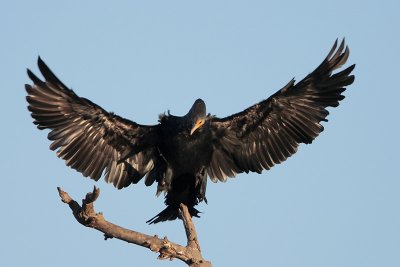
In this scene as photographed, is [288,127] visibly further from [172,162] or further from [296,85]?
[172,162]

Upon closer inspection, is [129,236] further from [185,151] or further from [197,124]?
[197,124]

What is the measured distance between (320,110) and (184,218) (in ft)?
10.9

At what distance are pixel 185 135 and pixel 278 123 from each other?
6.36 feet

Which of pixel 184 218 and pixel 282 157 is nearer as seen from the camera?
pixel 184 218

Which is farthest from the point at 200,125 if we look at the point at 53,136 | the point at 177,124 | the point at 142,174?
the point at 53,136

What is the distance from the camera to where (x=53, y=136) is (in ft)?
43.9

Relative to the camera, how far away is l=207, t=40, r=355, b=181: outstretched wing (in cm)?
1418

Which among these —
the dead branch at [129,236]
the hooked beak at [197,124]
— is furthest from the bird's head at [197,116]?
the dead branch at [129,236]

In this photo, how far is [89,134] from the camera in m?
13.8

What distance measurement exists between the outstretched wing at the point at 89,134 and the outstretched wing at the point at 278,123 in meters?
1.30

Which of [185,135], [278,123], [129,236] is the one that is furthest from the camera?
[278,123]

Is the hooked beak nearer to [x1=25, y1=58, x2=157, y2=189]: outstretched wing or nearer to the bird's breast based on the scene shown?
the bird's breast

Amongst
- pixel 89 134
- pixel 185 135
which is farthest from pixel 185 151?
pixel 89 134

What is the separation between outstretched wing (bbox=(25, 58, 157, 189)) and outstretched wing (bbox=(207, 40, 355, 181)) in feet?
4.26
